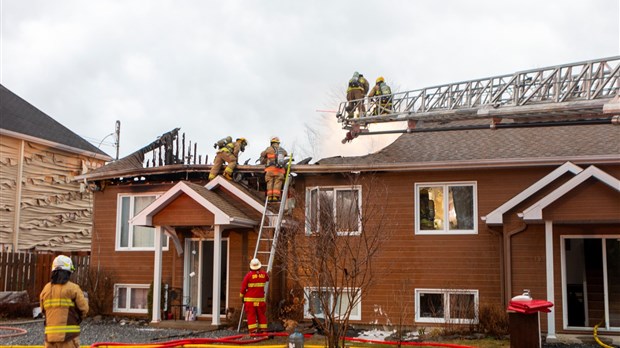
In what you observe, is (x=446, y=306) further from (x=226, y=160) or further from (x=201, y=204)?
(x=226, y=160)

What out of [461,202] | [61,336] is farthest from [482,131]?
[61,336]

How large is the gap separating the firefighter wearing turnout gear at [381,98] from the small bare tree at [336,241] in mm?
2037

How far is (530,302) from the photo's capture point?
11.5 metres

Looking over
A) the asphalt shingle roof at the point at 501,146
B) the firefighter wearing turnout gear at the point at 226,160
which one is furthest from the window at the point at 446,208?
the firefighter wearing turnout gear at the point at 226,160

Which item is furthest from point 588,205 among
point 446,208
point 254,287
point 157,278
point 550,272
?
point 157,278

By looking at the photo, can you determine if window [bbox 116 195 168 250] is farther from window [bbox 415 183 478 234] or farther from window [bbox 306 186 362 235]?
window [bbox 415 183 478 234]

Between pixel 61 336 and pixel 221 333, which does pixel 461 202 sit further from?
pixel 61 336

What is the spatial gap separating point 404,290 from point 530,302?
4.93m

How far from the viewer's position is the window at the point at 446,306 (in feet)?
47.9

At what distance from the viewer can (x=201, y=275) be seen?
57.2 feet

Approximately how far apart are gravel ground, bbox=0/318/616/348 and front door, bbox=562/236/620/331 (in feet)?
5.05

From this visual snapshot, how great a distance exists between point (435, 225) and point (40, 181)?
14.9 m

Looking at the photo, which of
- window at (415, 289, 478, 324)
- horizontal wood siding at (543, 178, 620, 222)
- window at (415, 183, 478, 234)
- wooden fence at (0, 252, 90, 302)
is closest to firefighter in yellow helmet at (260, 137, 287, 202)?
window at (415, 183, 478, 234)

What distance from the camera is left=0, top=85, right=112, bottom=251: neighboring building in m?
23.5
